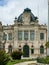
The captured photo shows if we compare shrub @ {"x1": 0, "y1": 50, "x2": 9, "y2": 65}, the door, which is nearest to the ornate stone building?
the door

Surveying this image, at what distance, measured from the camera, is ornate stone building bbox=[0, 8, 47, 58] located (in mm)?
58219

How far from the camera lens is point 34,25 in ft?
192

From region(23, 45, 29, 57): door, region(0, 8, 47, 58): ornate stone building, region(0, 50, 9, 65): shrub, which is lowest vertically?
region(23, 45, 29, 57): door

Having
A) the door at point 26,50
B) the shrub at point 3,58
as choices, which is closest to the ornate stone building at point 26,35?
the door at point 26,50

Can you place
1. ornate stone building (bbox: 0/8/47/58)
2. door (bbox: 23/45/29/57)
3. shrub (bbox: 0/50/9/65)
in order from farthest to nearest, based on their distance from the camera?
1. ornate stone building (bbox: 0/8/47/58)
2. door (bbox: 23/45/29/57)
3. shrub (bbox: 0/50/9/65)

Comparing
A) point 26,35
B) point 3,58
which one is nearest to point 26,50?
point 26,35

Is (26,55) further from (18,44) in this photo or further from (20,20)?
(20,20)

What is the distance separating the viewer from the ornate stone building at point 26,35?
5822 centimetres

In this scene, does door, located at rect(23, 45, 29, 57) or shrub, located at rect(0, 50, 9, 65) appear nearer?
shrub, located at rect(0, 50, 9, 65)

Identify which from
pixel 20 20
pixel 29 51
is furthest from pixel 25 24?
pixel 29 51

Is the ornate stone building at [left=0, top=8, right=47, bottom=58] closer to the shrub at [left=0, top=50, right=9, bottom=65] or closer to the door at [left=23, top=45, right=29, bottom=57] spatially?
the door at [left=23, top=45, right=29, bottom=57]

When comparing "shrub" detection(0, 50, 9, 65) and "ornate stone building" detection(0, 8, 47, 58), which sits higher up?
"shrub" detection(0, 50, 9, 65)

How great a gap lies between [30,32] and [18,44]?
10.7 feet

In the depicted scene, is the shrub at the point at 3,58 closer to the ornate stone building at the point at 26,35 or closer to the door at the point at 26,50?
the ornate stone building at the point at 26,35
